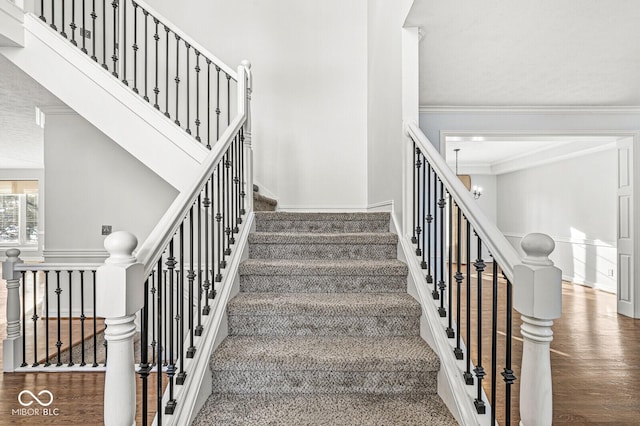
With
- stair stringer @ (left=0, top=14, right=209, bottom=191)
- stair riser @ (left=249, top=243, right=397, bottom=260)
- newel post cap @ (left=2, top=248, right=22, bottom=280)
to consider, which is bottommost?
newel post cap @ (left=2, top=248, right=22, bottom=280)

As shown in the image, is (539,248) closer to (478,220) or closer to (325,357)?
(478,220)

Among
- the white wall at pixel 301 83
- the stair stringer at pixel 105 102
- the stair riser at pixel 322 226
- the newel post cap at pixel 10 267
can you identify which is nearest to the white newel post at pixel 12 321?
the newel post cap at pixel 10 267

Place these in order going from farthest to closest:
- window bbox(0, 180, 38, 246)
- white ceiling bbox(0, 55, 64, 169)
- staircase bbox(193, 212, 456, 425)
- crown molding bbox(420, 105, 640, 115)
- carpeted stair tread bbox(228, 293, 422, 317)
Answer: window bbox(0, 180, 38, 246)
crown molding bbox(420, 105, 640, 115)
white ceiling bbox(0, 55, 64, 169)
carpeted stair tread bbox(228, 293, 422, 317)
staircase bbox(193, 212, 456, 425)

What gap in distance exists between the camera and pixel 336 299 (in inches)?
83.6

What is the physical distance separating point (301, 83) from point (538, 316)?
3954 millimetres

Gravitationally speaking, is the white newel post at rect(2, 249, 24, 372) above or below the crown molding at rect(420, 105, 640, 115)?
below

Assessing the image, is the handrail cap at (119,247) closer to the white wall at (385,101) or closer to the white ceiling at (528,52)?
the white wall at (385,101)

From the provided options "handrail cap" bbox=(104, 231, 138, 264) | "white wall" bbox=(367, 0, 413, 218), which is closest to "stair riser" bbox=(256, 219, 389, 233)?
"white wall" bbox=(367, 0, 413, 218)

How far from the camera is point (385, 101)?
10.3 feet

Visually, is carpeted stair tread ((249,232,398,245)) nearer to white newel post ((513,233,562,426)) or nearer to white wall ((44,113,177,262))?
white newel post ((513,233,562,426))

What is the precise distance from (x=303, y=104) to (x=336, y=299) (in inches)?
117

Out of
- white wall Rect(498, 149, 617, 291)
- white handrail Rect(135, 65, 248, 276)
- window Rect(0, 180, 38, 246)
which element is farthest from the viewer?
window Rect(0, 180, 38, 246)

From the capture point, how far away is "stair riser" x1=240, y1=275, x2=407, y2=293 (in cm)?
228

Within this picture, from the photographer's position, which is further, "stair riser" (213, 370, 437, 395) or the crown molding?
the crown molding
